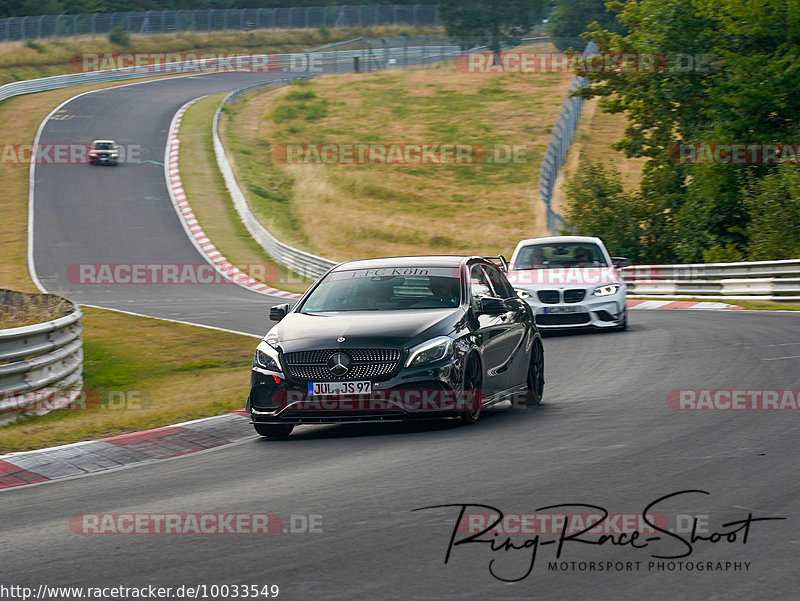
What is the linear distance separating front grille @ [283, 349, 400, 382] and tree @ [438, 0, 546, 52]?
8500 cm

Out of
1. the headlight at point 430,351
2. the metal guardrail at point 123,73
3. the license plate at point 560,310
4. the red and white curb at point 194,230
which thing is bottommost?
the red and white curb at point 194,230

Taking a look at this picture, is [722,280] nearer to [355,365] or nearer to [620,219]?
[620,219]

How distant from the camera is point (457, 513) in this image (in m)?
6.20

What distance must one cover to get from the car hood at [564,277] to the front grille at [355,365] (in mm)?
9234

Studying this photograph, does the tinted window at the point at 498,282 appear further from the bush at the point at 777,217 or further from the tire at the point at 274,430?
the bush at the point at 777,217

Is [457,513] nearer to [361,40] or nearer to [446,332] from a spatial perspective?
[446,332]

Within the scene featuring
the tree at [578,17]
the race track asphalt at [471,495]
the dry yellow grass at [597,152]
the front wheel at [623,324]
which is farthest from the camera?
the tree at [578,17]

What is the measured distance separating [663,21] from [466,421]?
2656 centimetres

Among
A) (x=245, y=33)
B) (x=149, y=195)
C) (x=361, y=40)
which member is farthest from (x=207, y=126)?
(x=245, y=33)

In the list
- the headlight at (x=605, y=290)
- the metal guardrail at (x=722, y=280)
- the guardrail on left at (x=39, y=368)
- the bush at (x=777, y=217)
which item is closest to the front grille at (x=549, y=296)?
the headlight at (x=605, y=290)

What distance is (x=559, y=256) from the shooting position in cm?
1900

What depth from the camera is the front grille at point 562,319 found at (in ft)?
58.9

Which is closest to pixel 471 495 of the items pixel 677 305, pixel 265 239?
pixel 677 305

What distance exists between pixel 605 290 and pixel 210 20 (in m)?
79.7
